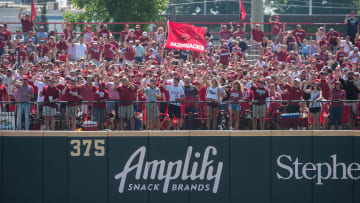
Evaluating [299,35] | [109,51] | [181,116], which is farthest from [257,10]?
[181,116]

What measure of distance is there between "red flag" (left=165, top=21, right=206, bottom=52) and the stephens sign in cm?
792

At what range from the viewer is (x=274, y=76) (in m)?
17.9

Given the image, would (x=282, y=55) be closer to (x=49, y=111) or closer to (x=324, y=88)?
(x=324, y=88)

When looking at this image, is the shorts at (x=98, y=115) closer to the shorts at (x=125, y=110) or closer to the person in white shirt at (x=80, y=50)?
the shorts at (x=125, y=110)

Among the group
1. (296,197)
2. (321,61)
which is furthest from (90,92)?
(321,61)

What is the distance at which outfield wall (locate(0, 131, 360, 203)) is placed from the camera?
44.1 feet

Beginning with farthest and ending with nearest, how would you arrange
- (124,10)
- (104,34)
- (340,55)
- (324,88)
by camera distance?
(124,10) < (104,34) < (340,55) < (324,88)

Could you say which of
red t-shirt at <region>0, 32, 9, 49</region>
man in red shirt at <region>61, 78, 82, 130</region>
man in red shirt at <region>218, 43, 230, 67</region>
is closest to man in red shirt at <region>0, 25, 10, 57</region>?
red t-shirt at <region>0, 32, 9, 49</region>

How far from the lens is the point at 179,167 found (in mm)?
13586

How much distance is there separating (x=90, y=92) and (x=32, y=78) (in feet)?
10.8

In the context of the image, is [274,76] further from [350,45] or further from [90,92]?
[350,45]

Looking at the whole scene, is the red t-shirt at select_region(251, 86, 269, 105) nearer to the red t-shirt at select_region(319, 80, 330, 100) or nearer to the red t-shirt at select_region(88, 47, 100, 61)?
the red t-shirt at select_region(319, 80, 330, 100)

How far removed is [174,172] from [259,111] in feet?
8.57

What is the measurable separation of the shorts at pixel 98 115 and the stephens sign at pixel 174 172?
1454 mm
